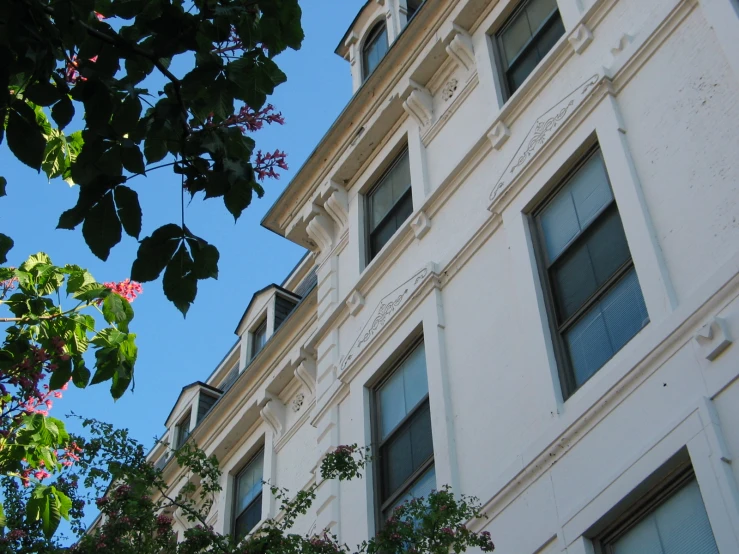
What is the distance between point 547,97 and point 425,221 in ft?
7.39

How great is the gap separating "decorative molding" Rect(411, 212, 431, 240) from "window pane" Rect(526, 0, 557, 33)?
104 inches

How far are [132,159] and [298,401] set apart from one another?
1132cm

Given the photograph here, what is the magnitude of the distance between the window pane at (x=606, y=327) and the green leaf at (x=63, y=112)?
201 inches

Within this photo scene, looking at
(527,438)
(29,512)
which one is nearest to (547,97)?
(527,438)

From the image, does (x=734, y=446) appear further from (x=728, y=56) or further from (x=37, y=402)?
(x=37, y=402)

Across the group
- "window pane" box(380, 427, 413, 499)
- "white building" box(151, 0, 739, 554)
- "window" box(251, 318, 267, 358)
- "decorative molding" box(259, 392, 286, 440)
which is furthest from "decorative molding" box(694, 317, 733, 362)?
"window" box(251, 318, 267, 358)

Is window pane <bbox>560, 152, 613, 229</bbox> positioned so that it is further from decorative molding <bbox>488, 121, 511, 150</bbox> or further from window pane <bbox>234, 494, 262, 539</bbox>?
window pane <bbox>234, 494, 262, 539</bbox>

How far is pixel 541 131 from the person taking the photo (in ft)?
39.8

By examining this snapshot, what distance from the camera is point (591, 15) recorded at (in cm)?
1248

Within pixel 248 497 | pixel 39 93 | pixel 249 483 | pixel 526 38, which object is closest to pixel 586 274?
pixel 526 38

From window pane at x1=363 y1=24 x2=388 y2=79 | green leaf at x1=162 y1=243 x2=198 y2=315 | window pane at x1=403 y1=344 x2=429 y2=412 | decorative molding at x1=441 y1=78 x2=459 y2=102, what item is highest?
window pane at x1=363 y1=24 x2=388 y2=79

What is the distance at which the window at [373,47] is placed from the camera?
1855 centimetres

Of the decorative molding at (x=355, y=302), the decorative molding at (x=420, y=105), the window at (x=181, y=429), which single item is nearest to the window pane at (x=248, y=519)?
the decorative molding at (x=355, y=302)

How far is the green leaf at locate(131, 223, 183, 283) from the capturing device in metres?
6.32
